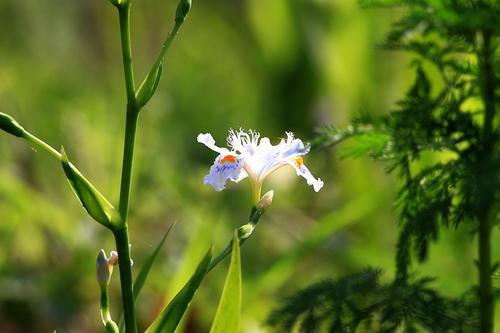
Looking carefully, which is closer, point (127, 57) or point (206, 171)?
point (127, 57)

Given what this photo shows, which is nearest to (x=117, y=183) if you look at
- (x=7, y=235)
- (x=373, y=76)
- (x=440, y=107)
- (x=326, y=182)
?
(x=7, y=235)

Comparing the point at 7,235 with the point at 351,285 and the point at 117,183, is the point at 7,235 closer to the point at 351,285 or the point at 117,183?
the point at 117,183

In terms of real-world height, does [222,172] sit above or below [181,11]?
below

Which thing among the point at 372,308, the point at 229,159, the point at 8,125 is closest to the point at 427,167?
the point at 372,308

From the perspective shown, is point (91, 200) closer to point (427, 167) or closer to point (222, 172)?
point (222, 172)

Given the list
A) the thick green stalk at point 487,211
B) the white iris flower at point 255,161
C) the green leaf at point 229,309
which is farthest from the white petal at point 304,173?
the thick green stalk at point 487,211

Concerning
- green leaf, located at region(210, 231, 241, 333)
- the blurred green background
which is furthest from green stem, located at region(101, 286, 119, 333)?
the blurred green background

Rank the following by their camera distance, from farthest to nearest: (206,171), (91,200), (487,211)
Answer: (206,171) → (487,211) → (91,200)
